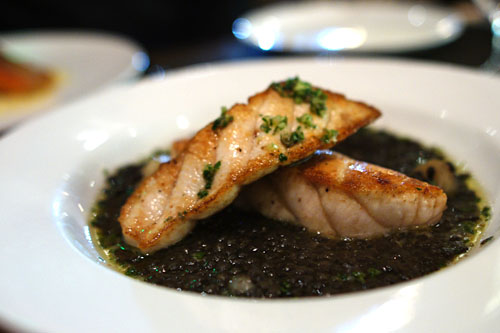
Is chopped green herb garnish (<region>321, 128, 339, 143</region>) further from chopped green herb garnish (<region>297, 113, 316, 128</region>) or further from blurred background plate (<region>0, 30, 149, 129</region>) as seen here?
blurred background plate (<region>0, 30, 149, 129</region>)

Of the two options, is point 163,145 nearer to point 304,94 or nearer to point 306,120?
point 304,94

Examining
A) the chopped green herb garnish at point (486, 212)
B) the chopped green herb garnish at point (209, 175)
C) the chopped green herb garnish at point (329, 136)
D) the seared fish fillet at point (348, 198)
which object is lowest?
the chopped green herb garnish at point (486, 212)

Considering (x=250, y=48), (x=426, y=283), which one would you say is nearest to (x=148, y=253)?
(x=426, y=283)

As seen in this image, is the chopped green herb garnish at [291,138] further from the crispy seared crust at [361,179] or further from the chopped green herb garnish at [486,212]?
the chopped green herb garnish at [486,212]

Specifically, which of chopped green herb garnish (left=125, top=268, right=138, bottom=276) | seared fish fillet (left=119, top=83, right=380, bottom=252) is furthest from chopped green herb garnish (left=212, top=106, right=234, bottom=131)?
chopped green herb garnish (left=125, top=268, right=138, bottom=276)

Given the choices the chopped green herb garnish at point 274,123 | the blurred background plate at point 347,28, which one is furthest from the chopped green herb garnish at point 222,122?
the blurred background plate at point 347,28

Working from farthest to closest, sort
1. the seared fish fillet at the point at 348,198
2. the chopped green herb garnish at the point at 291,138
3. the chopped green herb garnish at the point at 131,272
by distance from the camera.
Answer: the chopped green herb garnish at the point at 291,138 → the seared fish fillet at the point at 348,198 → the chopped green herb garnish at the point at 131,272
